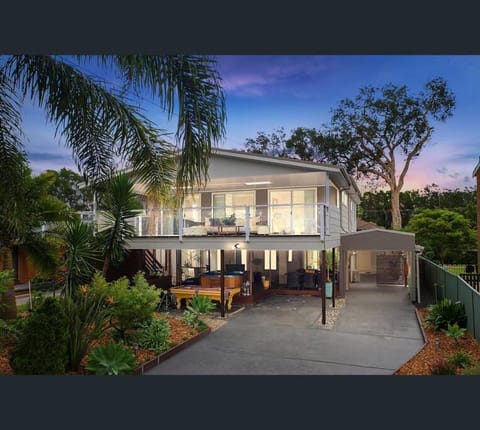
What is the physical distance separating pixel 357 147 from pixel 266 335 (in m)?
21.0

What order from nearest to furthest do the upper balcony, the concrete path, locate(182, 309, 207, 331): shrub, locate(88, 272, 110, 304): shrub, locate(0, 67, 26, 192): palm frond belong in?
locate(0, 67, 26, 192): palm frond → the concrete path → locate(88, 272, 110, 304): shrub → locate(182, 309, 207, 331): shrub → the upper balcony

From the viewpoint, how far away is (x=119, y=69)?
5258 mm

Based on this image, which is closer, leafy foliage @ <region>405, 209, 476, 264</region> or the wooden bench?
the wooden bench

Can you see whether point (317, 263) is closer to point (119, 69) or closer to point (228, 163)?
point (228, 163)

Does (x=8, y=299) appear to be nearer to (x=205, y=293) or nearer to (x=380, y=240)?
(x=205, y=293)

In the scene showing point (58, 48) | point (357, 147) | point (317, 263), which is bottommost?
point (317, 263)

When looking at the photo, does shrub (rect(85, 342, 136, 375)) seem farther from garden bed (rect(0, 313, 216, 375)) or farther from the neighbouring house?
the neighbouring house

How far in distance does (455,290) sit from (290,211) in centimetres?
552

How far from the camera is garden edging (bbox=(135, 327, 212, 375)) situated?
6.41 meters

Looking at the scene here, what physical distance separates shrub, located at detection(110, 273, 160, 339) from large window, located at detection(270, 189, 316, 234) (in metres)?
5.84

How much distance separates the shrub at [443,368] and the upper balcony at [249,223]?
178 inches

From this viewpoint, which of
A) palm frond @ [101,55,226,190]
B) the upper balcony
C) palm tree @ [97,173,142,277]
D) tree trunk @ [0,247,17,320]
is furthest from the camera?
the upper balcony

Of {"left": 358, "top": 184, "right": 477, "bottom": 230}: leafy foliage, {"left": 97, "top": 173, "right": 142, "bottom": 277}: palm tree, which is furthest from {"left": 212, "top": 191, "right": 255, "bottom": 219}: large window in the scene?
{"left": 358, "top": 184, "right": 477, "bottom": 230}: leafy foliage

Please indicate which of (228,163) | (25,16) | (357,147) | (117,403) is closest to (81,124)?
(25,16)
